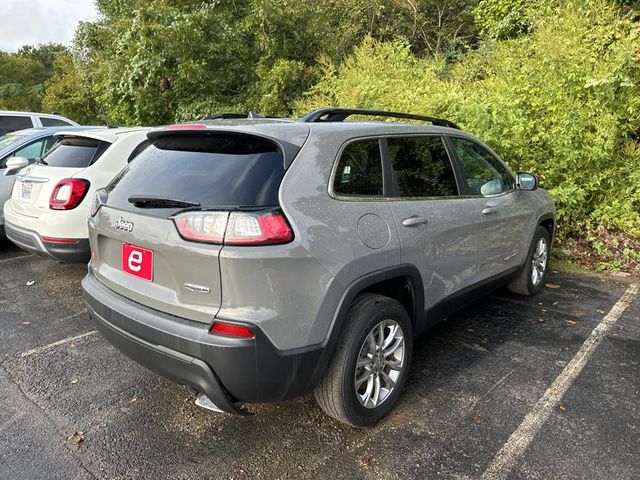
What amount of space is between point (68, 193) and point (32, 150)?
2.61m

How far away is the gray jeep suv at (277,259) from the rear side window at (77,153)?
7.61 feet

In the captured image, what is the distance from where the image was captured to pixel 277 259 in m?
2.09

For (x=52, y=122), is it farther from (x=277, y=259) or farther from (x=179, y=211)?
(x=277, y=259)

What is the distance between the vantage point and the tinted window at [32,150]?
6.38m

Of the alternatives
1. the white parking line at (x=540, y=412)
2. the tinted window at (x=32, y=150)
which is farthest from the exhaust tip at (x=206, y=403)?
the tinted window at (x=32, y=150)

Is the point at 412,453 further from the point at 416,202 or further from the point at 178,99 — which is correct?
the point at 178,99

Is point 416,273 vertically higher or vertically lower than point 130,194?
lower

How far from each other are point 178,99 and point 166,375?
35.8 ft

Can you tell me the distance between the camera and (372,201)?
102 inches

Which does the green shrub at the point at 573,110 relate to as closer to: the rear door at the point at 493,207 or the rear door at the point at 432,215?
the rear door at the point at 493,207

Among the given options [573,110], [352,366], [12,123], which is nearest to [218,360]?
[352,366]

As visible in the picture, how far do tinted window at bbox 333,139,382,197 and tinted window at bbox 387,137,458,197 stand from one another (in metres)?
0.15

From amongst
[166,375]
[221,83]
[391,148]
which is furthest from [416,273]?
[221,83]

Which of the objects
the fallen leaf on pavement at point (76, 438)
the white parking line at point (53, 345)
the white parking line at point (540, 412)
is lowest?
the white parking line at point (53, 345)
